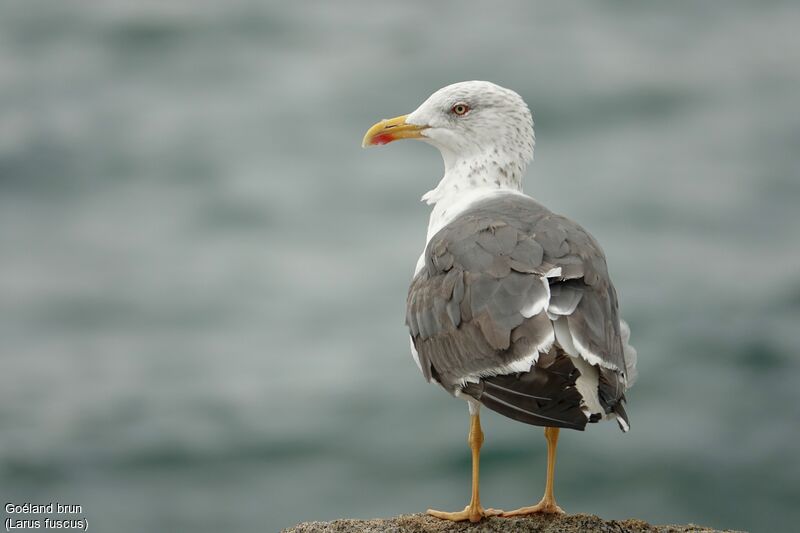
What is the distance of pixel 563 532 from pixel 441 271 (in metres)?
1.58

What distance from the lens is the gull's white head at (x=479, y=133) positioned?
8680mm

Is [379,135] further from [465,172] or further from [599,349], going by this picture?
[599,349]

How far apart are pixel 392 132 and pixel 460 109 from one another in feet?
1.66

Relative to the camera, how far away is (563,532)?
707 centimetres

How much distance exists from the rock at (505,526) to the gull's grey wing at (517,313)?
828 mm

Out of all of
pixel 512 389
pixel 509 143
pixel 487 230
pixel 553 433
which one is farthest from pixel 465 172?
pixel 512 389

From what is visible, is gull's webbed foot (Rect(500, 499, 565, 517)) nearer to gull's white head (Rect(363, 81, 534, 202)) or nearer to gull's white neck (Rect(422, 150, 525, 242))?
A: gull's white neck (Rect(422, 150, 525, 242))

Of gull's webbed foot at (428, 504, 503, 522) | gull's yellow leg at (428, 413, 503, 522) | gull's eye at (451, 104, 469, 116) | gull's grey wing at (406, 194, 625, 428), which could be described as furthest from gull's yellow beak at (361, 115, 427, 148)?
gull's webbed foot at (428, 504, 503, 522)

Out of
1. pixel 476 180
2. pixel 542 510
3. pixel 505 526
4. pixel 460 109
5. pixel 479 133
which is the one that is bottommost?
pixel 505 526

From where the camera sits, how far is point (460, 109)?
874 cm

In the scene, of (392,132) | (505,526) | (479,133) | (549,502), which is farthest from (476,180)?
(505,526)

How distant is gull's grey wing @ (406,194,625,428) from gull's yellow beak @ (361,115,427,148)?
47.3 inches

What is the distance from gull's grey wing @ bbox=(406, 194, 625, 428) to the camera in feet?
21.0

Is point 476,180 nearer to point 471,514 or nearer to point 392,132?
point 392,132
